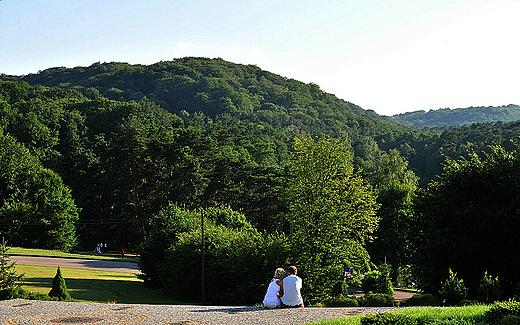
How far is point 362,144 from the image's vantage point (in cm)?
13912

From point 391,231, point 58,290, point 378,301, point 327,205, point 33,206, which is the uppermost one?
point 33,206

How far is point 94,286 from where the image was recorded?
32.3m

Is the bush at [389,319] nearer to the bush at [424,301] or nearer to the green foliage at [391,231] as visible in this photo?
the bush at [424,301]

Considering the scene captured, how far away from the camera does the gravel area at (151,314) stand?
13117mm

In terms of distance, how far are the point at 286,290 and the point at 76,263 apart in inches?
1421

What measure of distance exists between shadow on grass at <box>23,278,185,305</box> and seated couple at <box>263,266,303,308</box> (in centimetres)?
1513

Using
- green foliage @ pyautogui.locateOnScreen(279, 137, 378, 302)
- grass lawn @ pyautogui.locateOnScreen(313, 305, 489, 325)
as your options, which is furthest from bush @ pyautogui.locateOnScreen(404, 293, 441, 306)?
green foliage @ pyautogui.locateOnScreen(279, 137, 378, 302)

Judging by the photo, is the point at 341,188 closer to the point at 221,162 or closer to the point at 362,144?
the point at 221,162

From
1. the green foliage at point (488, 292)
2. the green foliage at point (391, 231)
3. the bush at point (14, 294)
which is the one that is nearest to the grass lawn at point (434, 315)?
the green foliage at point (488, 292)

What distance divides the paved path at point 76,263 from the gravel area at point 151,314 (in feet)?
91.9

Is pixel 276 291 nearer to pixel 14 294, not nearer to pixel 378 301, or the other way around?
pixel 378 301

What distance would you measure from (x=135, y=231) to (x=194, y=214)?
27811mm

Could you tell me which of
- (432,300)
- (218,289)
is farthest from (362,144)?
(432,300)

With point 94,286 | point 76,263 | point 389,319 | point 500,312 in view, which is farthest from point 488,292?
point 76,263
